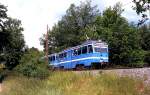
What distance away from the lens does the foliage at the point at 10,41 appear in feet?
214

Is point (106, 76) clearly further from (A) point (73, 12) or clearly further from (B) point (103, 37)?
(A) point (73, 12)

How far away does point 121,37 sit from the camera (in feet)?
255

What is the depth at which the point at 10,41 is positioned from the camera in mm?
68938

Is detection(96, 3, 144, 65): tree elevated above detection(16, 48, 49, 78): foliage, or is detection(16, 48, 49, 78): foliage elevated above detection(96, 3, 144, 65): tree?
detection(96, 3, 144, 65): tree

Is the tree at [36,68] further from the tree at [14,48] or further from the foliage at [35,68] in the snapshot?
the tree at [14,48]

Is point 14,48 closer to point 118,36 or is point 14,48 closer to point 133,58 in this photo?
point 118,36

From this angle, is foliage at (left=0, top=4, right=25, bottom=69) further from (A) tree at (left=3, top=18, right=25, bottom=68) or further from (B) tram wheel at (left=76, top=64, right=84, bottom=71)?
(B) tram wheel at (left=76, top=64, right=84, bottom=71)

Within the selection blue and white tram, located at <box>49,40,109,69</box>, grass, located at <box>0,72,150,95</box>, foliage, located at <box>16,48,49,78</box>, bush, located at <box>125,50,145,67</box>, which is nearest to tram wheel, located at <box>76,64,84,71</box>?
blue and white tram, located at <box>49,40,109,69</box>

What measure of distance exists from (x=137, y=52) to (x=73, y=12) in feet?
80.5

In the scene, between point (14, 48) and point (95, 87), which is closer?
point (95, 87)

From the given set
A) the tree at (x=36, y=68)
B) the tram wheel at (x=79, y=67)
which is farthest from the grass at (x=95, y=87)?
the tram wheel at (x=79, y=67)

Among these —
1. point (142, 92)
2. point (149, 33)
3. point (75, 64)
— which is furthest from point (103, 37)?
point (142, 92)

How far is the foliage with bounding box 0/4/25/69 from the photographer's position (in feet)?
214

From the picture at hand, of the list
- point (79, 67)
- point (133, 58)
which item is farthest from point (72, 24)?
point (79, 67)
